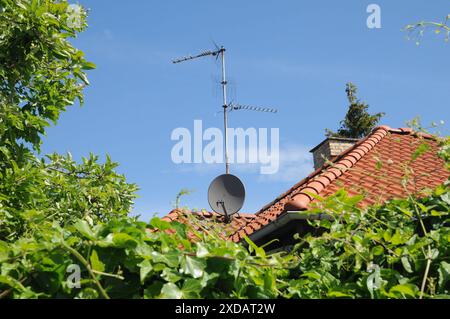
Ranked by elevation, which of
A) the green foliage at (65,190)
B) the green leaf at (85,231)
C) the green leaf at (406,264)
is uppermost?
the green foliage at (65,190)

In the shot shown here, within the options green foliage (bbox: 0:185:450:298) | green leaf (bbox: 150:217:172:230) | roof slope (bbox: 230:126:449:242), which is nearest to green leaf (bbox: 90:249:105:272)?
green foliage (bbox: 0:185:450:298)

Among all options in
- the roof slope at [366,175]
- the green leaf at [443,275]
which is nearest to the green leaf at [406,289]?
the green leaf at [443,275]

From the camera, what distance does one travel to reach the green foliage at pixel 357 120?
110 ft

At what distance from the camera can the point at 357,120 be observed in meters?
33.9

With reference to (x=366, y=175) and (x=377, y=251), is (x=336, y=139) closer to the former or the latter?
(x=366, y=175)

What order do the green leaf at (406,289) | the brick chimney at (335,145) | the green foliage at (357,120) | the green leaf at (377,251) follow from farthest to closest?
the green foliage at (357,120) < the brick chimney at (335,145) < the green leaf at (377,251) < the green leaf at (406,289)

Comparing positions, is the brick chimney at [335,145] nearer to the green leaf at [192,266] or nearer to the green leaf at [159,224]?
the green leaf at [159,224]

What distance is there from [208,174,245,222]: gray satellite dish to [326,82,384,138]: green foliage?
25.0 meters

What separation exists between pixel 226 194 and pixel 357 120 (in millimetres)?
25711

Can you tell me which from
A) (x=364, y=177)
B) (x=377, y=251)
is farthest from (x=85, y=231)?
(x=364, y=177)

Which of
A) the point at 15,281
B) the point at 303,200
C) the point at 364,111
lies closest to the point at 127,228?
the point at 15,281

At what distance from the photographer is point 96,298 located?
1991 millimetres

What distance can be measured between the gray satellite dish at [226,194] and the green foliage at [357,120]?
81.9ft
